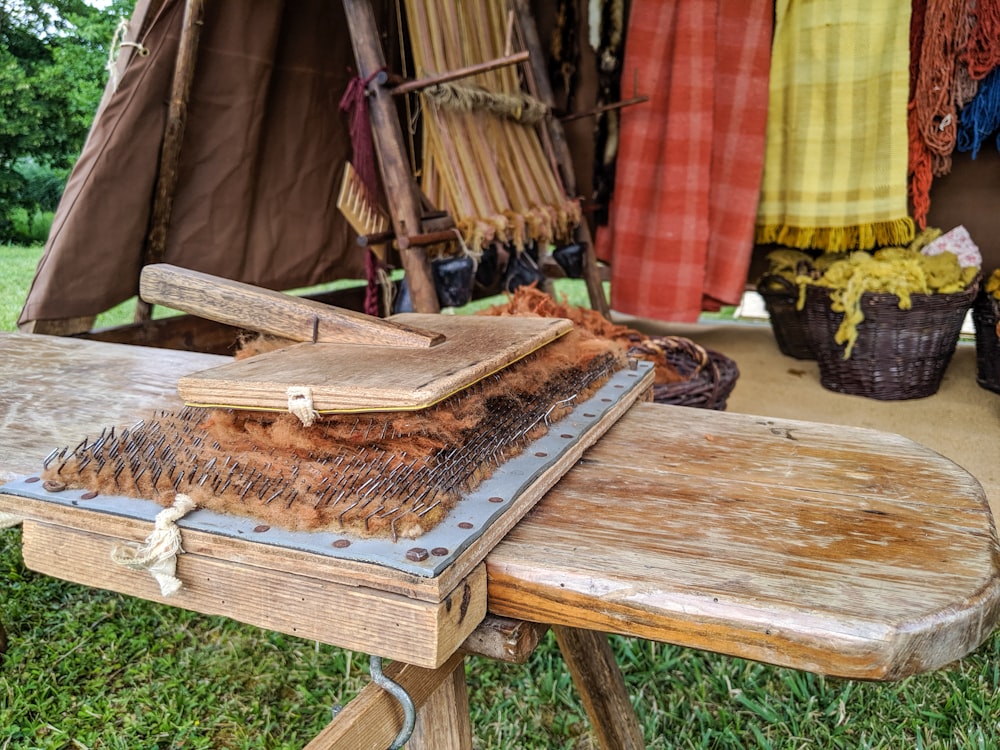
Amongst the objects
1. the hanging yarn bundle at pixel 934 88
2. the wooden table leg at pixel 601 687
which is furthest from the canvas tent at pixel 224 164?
the hanging yarn bundle at pixel 934 88

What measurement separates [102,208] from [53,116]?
0.29 meters

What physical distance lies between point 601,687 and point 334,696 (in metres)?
0.70

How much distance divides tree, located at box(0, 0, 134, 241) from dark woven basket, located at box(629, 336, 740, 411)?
68.5 inches

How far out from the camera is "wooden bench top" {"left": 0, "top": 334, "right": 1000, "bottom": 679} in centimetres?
55

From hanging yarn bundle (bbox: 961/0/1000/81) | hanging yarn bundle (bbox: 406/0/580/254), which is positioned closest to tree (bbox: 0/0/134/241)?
hanging yarn bundle (bbox: 406/0/580/254)

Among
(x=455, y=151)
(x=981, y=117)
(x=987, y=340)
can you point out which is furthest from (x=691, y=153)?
(x=987, y=340)

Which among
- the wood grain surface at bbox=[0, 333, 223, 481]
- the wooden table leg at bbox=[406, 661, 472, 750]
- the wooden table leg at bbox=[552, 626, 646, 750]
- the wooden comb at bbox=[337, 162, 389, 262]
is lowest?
the wooden table leg at bbox=[552, 626, 646, 750]

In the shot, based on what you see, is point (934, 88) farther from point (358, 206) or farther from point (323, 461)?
point (323, 461)

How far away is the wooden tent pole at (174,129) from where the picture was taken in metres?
2.20

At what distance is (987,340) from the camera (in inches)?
118

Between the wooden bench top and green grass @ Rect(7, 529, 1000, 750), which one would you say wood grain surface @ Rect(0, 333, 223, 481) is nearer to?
the wooden bench top

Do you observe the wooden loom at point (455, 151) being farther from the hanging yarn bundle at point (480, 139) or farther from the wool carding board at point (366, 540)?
the wool carding board at point (366, 540)

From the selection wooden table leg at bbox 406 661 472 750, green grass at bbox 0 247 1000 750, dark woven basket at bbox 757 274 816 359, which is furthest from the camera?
dark woven basket at bbox 757 274 816 359

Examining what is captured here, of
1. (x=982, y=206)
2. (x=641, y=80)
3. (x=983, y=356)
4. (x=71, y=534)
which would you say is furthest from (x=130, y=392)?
(x=982, y=206)
